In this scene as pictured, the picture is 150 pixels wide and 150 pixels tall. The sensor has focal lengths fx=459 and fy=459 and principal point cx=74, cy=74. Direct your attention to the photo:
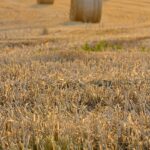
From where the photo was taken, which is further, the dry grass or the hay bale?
the hay bale

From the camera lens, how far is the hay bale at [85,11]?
49.1ft

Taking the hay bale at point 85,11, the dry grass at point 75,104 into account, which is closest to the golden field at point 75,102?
the dry grass at point 75,104

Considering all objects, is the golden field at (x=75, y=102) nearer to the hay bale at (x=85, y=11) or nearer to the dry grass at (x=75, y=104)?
the dry grass at (x=75, y=104)

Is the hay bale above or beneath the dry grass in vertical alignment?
beneath

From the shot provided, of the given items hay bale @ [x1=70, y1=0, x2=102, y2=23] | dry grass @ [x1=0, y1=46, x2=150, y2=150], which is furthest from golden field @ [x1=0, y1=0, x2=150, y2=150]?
hay bale @ [x1=70, y1=0, x2=102, y2=23]

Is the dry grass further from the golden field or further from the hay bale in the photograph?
the hay bale

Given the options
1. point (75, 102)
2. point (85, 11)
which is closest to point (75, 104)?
point (75, 102)

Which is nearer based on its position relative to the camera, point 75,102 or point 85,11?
point 75,102

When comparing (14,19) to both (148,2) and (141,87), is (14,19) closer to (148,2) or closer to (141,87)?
(148,2)

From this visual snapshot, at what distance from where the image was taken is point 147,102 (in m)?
3.63

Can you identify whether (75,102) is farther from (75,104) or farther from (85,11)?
(85,11)

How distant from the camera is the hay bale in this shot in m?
15.0

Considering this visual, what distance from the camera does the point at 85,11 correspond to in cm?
1501

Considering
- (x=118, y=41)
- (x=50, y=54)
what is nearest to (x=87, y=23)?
(x=118, y=41)
